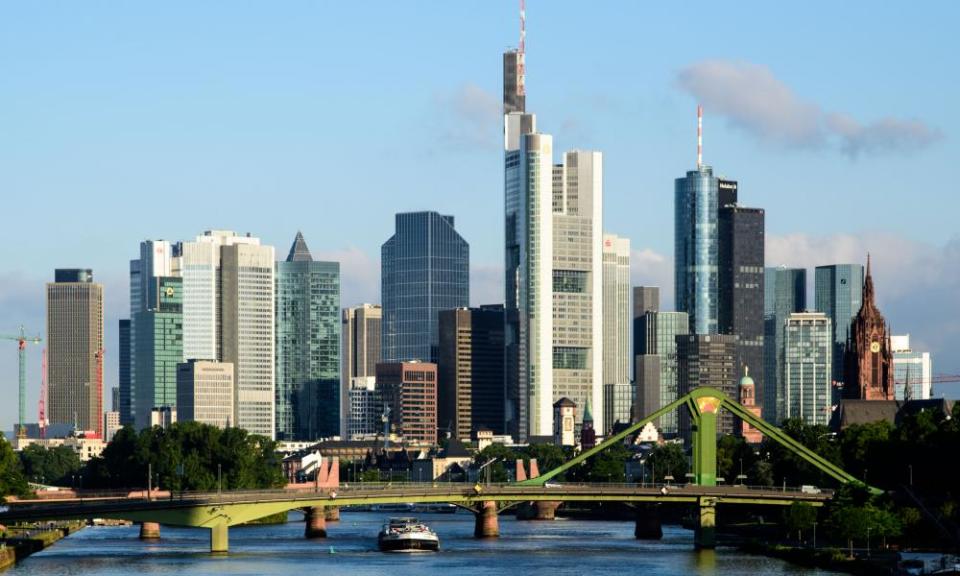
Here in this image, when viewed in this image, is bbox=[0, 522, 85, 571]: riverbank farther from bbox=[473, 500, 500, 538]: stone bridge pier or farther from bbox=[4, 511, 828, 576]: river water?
bbox=[473, 500, 500, 538]: stone bridge pier

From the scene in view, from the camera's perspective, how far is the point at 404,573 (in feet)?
409

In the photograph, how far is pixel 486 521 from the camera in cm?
16712

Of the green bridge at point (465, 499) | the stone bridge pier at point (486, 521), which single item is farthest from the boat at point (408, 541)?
the stone bridge pier at point (486, 521)

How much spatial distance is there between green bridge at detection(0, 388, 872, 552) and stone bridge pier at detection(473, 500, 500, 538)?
0.07m

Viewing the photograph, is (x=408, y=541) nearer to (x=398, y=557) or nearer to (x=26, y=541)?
(x=398, y=557)

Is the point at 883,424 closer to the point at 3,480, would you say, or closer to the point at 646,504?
the point at 646,504

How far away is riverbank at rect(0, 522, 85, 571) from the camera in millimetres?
133000

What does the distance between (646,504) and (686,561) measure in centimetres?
3200

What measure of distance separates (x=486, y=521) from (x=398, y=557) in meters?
25.9

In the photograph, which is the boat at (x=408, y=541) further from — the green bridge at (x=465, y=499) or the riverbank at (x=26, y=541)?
the riverbank at (x=26, y=541)

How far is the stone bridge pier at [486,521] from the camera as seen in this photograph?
166 meters

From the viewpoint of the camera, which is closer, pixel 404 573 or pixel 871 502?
pixel 404 573

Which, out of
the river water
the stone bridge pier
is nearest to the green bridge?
the stone bridge pier

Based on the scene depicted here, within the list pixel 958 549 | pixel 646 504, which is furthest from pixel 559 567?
pixel 646 504
